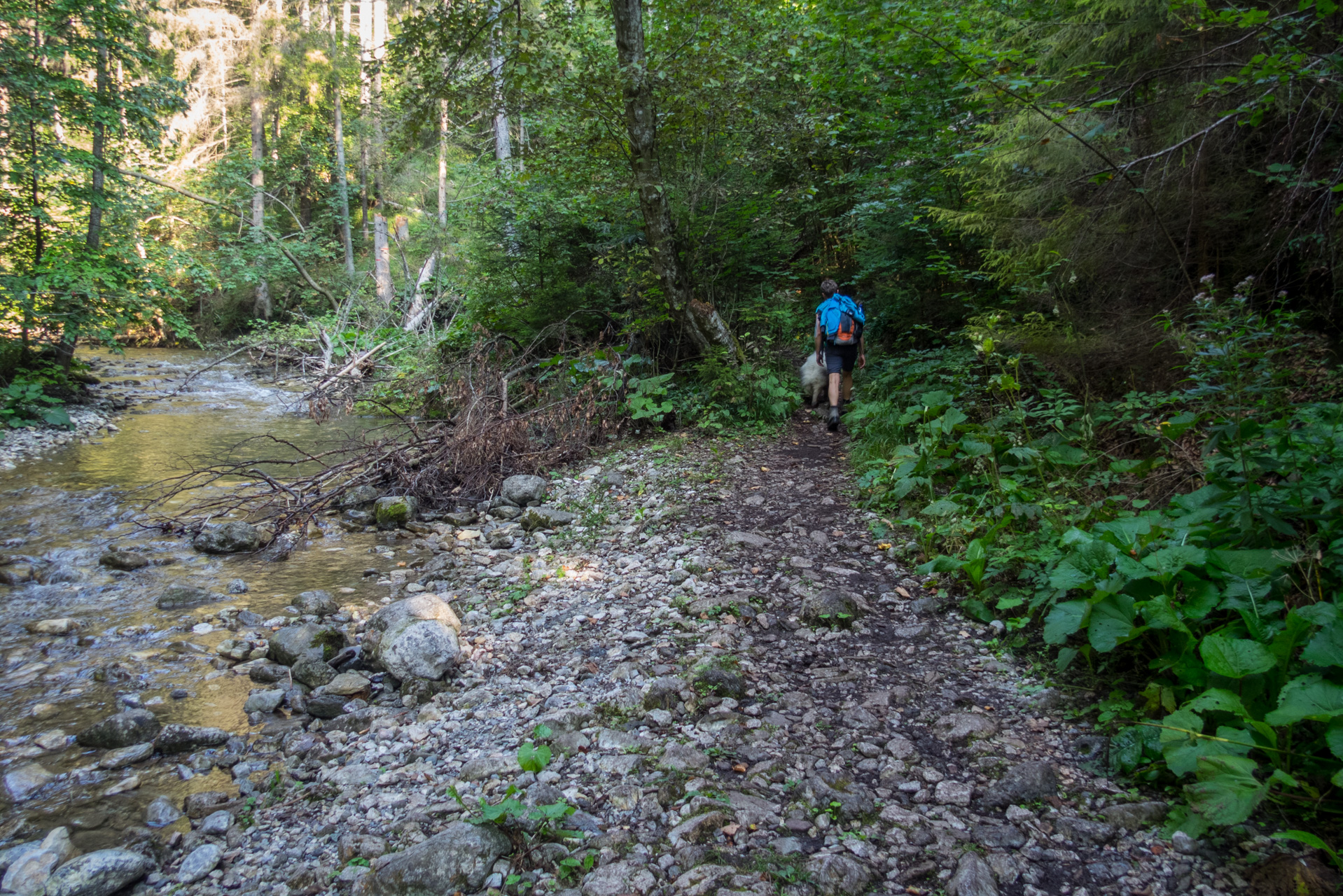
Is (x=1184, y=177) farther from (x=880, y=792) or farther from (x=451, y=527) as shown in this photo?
(x=451, y=527)

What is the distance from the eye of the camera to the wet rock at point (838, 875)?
214 cm

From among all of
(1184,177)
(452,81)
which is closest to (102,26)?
(452,81)

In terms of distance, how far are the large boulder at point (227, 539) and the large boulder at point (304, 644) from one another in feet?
7.51

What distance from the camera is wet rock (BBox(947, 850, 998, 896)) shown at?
6.88 ft

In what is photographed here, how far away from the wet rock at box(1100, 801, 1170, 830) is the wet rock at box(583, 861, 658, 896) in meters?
1.63

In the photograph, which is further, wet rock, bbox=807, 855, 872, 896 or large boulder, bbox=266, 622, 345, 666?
large boulder, bbox=266, 622, 345, 666

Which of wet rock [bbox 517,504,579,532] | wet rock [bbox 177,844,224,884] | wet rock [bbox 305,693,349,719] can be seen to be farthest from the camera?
wet rock [bbox 517,504,579,532]

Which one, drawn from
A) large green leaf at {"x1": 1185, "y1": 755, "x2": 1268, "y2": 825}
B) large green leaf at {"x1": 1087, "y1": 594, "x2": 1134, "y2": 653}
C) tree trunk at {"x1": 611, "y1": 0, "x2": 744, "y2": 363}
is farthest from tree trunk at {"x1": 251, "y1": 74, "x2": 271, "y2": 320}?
large green leaf at {"x1": 1185, "y1": 755, "x2": 1268, "y2": 825}

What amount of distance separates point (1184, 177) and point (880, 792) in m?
5.07

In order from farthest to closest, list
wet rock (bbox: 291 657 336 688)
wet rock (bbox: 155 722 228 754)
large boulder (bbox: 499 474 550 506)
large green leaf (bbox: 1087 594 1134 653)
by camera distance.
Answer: large boulder (bbox: 499 474 550 506)
wet rock (bbox: 291 657 336 688)
wet rock (bbox: 155 722 228 754)
large green leaf (bbox: 1087 594 1134 653)

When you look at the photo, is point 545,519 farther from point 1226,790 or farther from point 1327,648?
point 1327,648

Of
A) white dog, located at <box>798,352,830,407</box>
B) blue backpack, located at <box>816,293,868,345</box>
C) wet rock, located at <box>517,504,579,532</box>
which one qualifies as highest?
blue backpack, located at <box>816,293,868,345</box>

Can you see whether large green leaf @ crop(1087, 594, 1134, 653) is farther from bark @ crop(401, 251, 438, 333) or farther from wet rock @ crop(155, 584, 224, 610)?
bark @ crop(401, 251, 438, 333)

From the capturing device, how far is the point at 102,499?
A: 7590mm
